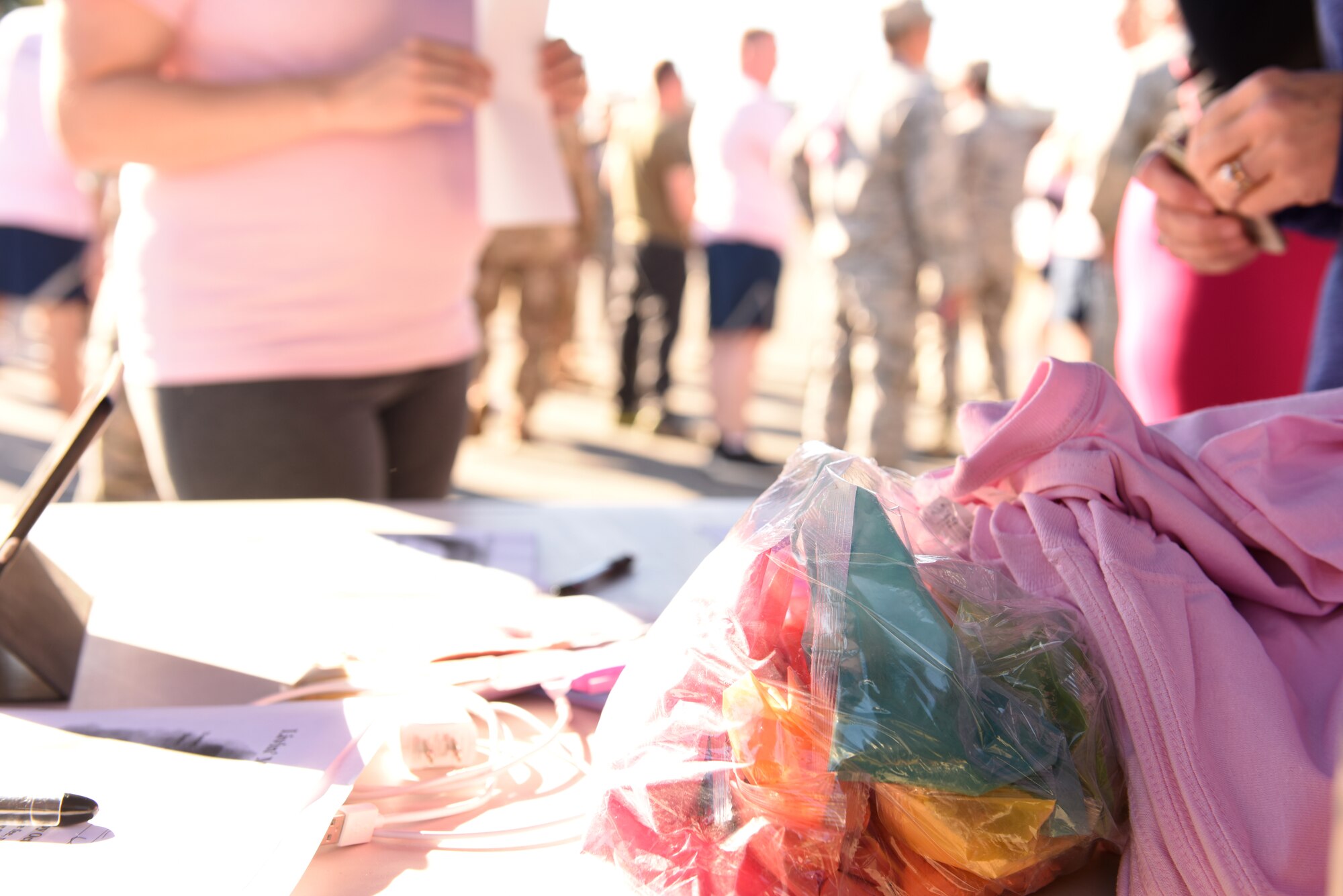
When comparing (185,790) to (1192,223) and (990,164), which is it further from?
(990,164)

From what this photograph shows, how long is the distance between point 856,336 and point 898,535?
351cm

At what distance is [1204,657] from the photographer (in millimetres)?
566

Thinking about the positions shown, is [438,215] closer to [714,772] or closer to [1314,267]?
[714,772]

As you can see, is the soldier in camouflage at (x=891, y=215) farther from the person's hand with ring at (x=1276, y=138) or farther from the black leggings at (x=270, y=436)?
the person's hand with ring at (x=1276, y=138)

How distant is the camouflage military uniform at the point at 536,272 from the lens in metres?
4.40

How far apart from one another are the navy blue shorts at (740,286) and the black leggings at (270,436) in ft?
11.2

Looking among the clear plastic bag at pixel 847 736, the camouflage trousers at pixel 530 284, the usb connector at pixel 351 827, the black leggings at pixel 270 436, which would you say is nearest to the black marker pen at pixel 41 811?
the usb connector at pixel 351 827

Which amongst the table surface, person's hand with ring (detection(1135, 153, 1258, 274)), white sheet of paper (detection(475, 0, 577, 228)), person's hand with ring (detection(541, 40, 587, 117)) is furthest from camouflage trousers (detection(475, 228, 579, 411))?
person's hand with ring (detection(1135, 153, 1258, 274))

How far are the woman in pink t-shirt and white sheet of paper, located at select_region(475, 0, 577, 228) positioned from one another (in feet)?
0.13

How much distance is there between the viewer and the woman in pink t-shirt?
1.11 m

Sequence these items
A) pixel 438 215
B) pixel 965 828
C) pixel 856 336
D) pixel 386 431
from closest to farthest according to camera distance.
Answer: pixel 965 828, pixel 438 215, pixel 386 431, pixel 856 336

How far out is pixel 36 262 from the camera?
141 inches

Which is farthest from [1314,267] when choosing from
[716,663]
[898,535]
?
[716,663]

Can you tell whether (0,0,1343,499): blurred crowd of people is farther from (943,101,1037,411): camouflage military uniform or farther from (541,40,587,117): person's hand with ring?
(943,101,1037,411): camouflage military uniform
